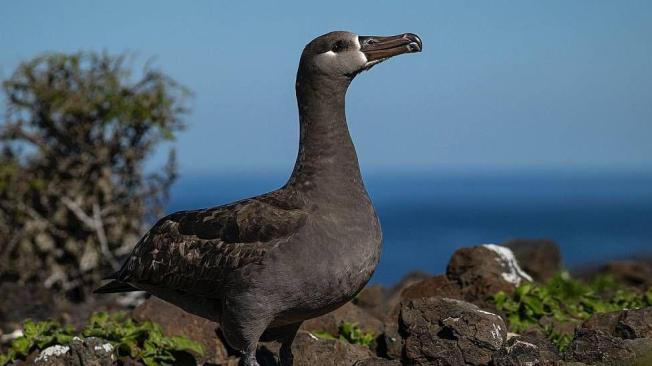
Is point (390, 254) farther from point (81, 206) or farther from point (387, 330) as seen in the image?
point (387, 330)

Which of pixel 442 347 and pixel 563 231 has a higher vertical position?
pixel 442 347

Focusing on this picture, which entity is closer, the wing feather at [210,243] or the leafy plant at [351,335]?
the wing feather at [210,243]

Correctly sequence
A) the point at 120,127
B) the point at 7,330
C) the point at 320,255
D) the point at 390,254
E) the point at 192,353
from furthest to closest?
the point at 390,254 < the point at 120,127 < the point at 7,330 < the point at 192,353 < the point at 320,255

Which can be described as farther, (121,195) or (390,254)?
(390,254)

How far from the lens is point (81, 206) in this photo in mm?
16109

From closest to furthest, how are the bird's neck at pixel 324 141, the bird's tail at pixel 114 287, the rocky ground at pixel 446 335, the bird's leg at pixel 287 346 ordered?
1. the rocky ground at pixel 446 335
2. the bird's neck at pixel 324 141
3. the bird's leg at pixel 287 346
4. the bird's tail at pixel 114 287

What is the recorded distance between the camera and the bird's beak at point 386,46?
7.49m

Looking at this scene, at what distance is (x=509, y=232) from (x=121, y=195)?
322 ft

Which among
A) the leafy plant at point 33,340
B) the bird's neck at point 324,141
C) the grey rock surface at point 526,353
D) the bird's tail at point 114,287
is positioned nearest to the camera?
the grey rock surface at point 526,353

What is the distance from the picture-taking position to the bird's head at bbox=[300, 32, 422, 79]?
749 cm

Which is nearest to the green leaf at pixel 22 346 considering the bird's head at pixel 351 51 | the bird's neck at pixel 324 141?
the bird's neck at pixel 324 141

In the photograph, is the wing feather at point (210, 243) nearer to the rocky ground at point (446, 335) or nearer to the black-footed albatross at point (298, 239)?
the black-footed albatross at point (298, 239)

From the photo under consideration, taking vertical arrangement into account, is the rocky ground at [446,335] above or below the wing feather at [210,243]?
below

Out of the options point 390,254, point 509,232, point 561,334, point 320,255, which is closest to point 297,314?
point 320,255
